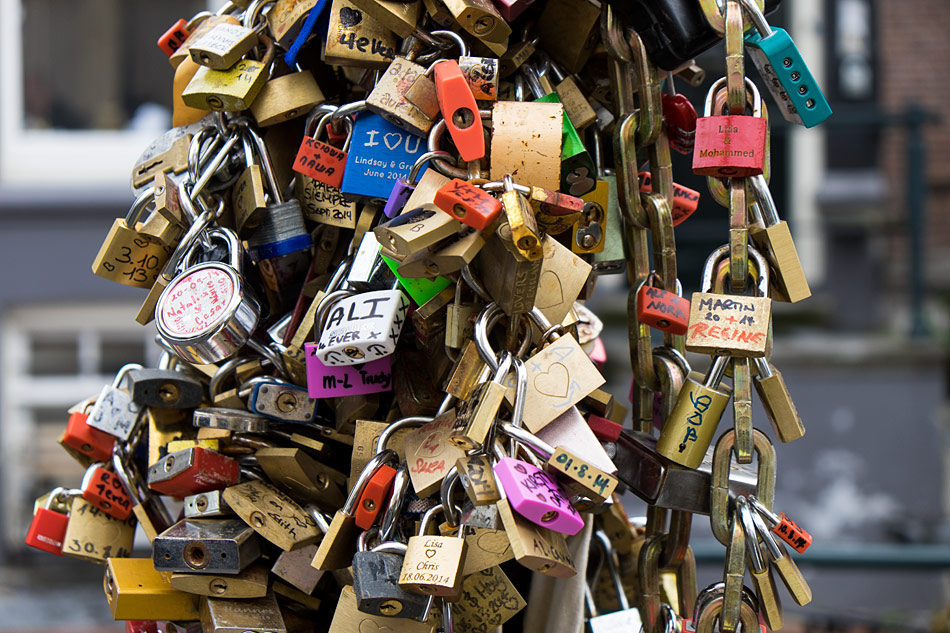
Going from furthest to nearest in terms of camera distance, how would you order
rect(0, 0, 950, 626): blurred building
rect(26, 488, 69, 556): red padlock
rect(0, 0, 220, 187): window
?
1. rect(0, 0, 220, 187): window
2. rect(0, 0, 950, 626): blurred building
3. rect(26, 488, 69, 556): red padlock

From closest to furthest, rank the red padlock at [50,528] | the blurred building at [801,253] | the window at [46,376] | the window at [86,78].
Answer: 1. the red padlock at [50,528]
2. the blurred building at [801,253]
3. the window at [46,376]
4. the window at [86,78]

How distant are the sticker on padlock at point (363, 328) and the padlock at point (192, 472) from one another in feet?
0.55

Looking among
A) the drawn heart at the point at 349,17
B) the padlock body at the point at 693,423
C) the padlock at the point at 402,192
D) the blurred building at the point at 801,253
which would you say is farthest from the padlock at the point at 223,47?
the blurred building at the point at 801,253

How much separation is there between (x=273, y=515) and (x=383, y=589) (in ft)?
0.61

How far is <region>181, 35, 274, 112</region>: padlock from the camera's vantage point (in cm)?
100

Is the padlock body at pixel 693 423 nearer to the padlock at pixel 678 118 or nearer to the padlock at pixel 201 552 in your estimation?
the padlock at pixel 678 118

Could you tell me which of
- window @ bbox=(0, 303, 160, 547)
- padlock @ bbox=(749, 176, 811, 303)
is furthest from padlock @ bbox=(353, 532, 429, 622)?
window @ bbox=(0, 303, 160, 547)

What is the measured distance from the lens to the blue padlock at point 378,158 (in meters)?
0.97

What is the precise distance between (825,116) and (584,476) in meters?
0.41

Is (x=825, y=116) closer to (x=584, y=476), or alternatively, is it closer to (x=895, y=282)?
(x=584, y=476)

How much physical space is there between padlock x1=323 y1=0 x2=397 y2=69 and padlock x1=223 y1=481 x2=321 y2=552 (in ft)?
1.43

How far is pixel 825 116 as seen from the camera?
94cm

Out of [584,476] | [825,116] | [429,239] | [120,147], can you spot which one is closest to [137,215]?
[429,239]

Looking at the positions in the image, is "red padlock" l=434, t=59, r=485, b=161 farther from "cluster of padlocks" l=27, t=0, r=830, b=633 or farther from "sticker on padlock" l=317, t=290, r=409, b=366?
"sticker on padlock" l=317, t=290, r=409, b=366
